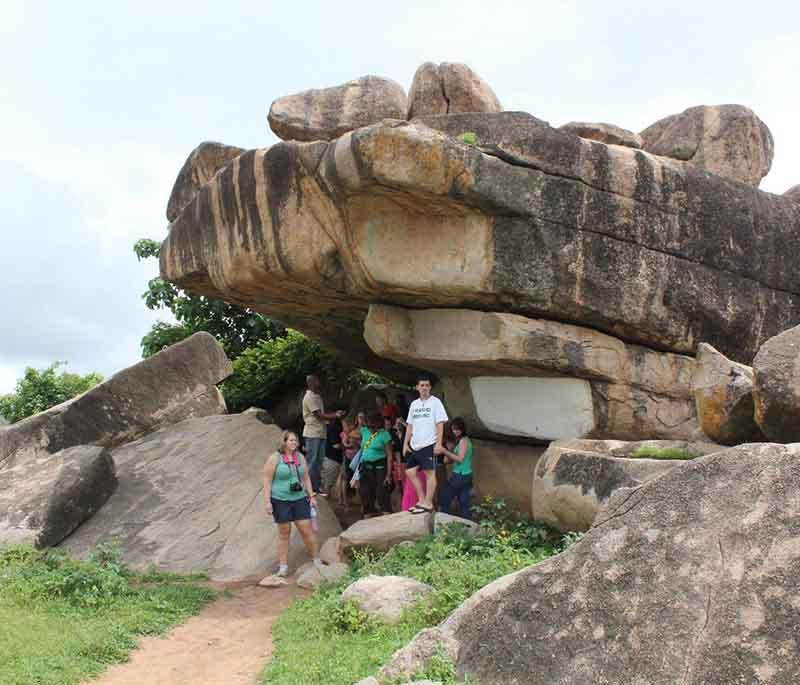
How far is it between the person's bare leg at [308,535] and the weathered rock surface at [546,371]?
242cm

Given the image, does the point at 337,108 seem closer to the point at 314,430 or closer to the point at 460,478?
the point at 314,430

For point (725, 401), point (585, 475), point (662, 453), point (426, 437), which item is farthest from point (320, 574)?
point (725, 401)

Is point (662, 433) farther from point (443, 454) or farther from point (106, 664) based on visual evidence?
point (106, 664)

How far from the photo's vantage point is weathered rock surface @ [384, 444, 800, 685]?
11.2 ft

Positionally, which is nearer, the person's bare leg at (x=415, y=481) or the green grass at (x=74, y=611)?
the green grass at (x=74, y=611)

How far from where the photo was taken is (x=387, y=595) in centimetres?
609

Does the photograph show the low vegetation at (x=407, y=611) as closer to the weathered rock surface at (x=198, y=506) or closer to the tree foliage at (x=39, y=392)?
the weathered rock surface at (x=198, y=506)

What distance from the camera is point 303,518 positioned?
28.1 feet

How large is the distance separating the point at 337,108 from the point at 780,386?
674cm

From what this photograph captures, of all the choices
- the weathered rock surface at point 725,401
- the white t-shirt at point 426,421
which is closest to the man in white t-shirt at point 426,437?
the white t-shirt at point 426,421

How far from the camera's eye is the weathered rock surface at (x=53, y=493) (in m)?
9.66

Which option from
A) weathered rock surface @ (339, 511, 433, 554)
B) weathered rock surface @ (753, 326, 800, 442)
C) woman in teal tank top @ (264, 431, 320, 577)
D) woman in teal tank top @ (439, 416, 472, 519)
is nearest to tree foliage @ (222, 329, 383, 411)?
woman in teal tank top @ (439, 416, 472, 519)

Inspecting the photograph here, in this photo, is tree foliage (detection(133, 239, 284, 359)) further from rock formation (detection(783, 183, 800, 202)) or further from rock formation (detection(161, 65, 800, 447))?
rock formation (detection(783, 183, 800, 202))

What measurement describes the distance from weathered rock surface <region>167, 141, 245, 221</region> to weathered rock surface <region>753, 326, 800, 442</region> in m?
7.95
